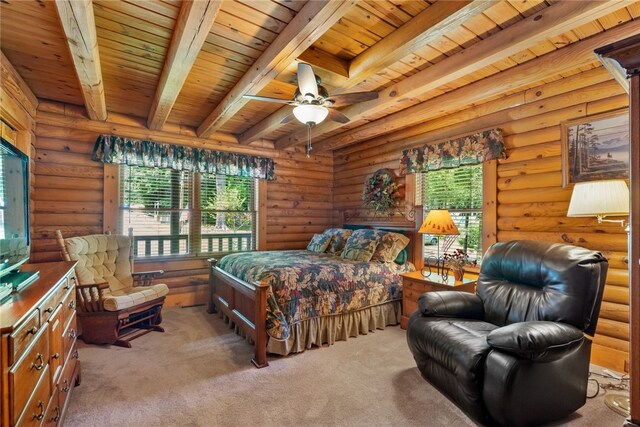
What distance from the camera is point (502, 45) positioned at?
2.13 metres

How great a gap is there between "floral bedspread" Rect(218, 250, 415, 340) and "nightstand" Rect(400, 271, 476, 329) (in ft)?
0.63

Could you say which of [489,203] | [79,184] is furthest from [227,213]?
[489,203]

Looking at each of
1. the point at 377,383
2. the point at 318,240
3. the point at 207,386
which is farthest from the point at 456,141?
Result: the point at 207,386

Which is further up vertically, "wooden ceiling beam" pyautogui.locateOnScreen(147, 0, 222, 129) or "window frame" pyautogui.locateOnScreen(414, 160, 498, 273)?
"wooden ceiling beam" pyautogui.locateOnScreen(147, 0, 222, 129)

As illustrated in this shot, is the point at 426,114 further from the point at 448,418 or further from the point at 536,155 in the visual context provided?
the point at 448,418

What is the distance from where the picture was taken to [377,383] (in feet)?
7.62

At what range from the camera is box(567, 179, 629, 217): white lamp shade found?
79.4 inches

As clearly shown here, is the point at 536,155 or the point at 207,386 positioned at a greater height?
the point at 536,155

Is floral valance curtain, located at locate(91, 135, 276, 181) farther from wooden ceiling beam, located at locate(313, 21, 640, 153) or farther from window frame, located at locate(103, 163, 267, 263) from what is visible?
wooden ceiling beam, located at locate(313, 21, 640, 153)

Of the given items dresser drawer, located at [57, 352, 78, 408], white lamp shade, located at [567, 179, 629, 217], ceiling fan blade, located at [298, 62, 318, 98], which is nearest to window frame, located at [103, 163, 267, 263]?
dresser drawer, located at [57, 352, 78, 408]

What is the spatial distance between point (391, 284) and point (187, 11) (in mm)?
3122

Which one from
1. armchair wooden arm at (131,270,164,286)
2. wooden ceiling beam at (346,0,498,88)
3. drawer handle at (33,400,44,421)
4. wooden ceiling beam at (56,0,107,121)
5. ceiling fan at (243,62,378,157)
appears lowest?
drawer handle at (33,400,44,421)

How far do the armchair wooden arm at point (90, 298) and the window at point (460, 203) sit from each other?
370cm

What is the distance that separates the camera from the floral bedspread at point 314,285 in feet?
9.06
